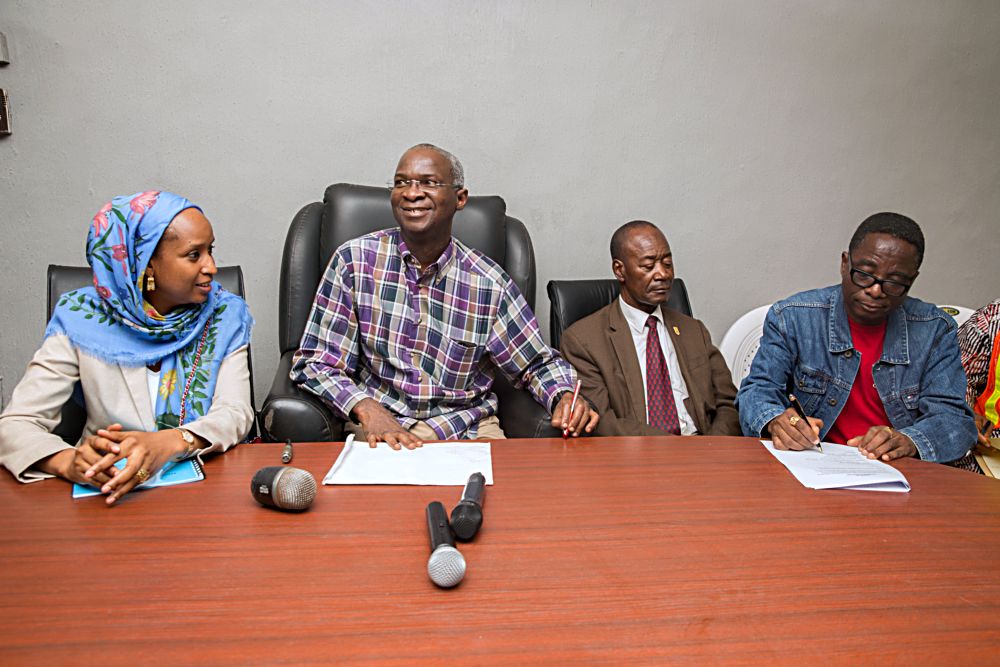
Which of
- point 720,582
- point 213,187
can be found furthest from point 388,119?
point 720,582

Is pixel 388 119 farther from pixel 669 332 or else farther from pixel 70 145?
pixel 669 332

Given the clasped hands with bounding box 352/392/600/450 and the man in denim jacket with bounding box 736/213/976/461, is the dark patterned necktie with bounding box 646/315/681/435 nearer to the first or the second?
the man in denim jacket with bounding box 736/213/976/461

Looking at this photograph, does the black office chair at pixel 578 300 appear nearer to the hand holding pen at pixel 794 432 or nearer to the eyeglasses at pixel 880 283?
the eyeglasses at pixel 880 283

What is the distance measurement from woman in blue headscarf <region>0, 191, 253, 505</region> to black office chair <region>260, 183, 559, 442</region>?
1.10 feet

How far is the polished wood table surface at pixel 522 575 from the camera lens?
833 millimetres

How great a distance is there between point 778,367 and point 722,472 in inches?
28.0

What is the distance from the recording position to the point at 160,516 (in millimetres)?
1138

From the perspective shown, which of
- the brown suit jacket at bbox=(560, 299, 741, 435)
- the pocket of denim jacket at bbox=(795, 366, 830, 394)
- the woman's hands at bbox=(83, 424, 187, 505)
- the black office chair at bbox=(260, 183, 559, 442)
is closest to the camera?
the woman's hands at bbox=(83, 424, 187, 505)

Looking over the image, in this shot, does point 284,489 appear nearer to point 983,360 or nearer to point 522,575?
point 522,575

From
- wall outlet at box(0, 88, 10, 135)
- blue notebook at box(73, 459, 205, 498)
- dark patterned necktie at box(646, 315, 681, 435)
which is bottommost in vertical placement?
dark patterned necktie at box(646, 315, 681, 435)

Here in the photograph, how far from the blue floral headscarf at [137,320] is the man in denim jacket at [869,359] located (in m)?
1.30

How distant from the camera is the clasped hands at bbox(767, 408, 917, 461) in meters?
1.56

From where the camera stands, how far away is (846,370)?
6.39 feet

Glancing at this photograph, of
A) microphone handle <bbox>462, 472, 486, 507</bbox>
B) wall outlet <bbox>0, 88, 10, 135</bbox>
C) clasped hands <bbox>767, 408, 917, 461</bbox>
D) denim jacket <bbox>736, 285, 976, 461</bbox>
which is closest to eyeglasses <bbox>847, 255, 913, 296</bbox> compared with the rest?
denim jacket <bbox>736, 285, 976, 461</bbox>
